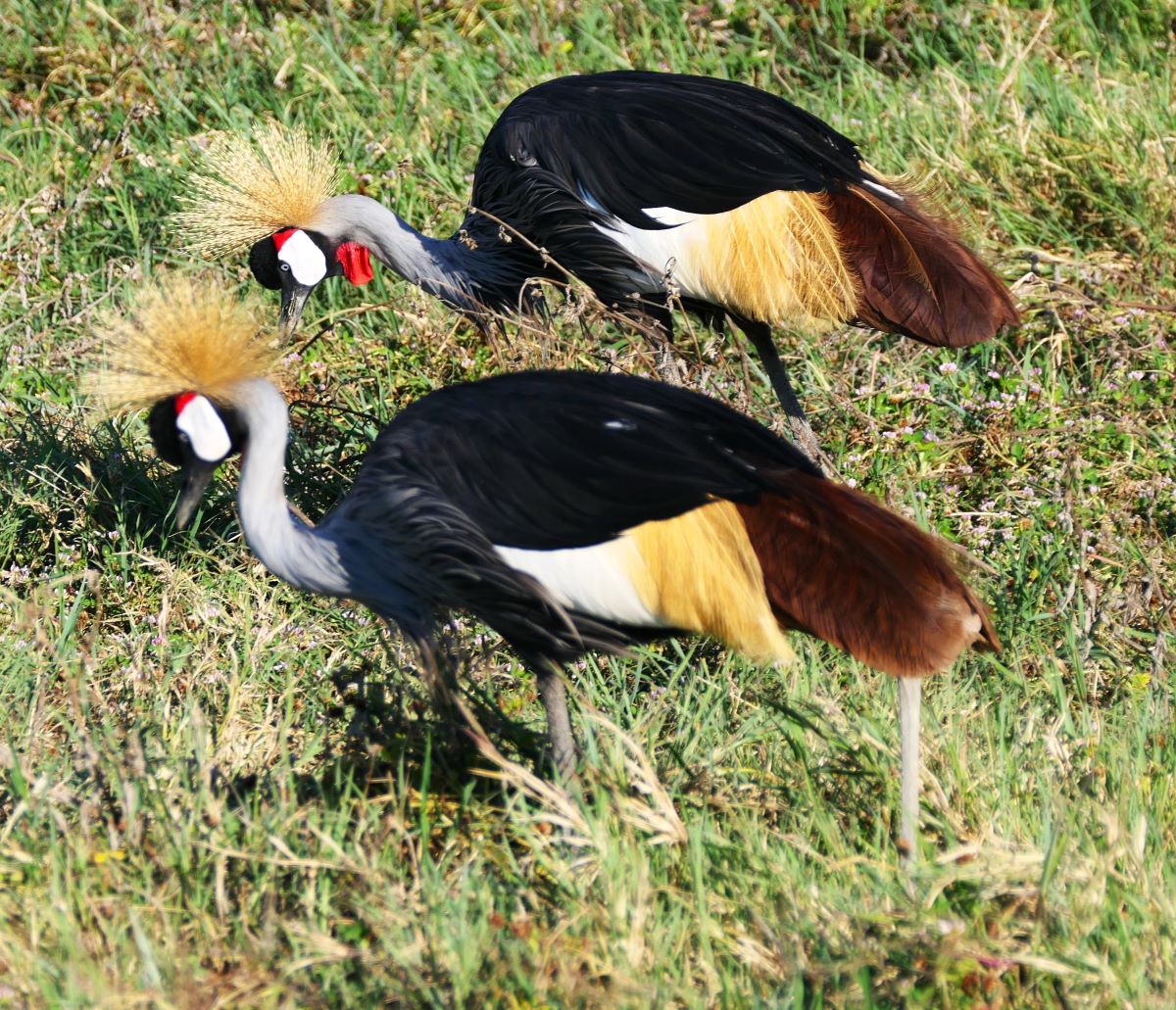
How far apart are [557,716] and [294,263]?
5.99 feet

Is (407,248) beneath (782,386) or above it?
above

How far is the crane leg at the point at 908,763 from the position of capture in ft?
7.12

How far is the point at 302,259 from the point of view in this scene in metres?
3.97

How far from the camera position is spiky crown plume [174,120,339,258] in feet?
13.1

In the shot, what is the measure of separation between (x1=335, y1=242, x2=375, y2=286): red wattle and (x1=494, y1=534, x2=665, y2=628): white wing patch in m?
1.79

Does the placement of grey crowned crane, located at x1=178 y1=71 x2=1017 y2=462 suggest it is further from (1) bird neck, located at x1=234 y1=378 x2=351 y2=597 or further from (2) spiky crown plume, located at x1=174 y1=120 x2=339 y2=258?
(1) bird neck, located at x1=234 y1=378 x2=351 y2=597

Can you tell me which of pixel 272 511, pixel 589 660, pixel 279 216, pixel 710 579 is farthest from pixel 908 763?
pixel 279 216

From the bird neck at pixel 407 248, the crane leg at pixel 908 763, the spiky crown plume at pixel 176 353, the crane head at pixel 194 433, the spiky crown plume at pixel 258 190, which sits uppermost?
the spiky crown plume at pixel 176 353

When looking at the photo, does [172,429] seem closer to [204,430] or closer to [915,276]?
[204,430]

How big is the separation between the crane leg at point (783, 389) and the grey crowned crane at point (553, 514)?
891mm

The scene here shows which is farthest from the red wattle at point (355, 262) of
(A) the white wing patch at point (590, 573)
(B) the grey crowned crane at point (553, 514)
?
(A) the white wing patch at point (590, 573)

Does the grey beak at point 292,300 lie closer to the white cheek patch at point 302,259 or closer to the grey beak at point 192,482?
the white cheek patch at point 302,259

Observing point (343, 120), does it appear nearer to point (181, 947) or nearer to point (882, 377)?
point (882, 377)

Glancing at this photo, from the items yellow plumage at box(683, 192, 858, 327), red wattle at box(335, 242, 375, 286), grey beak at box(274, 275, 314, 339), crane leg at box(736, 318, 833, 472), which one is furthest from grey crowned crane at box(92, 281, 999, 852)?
red wattle at box(335, 242, 375, 286)
